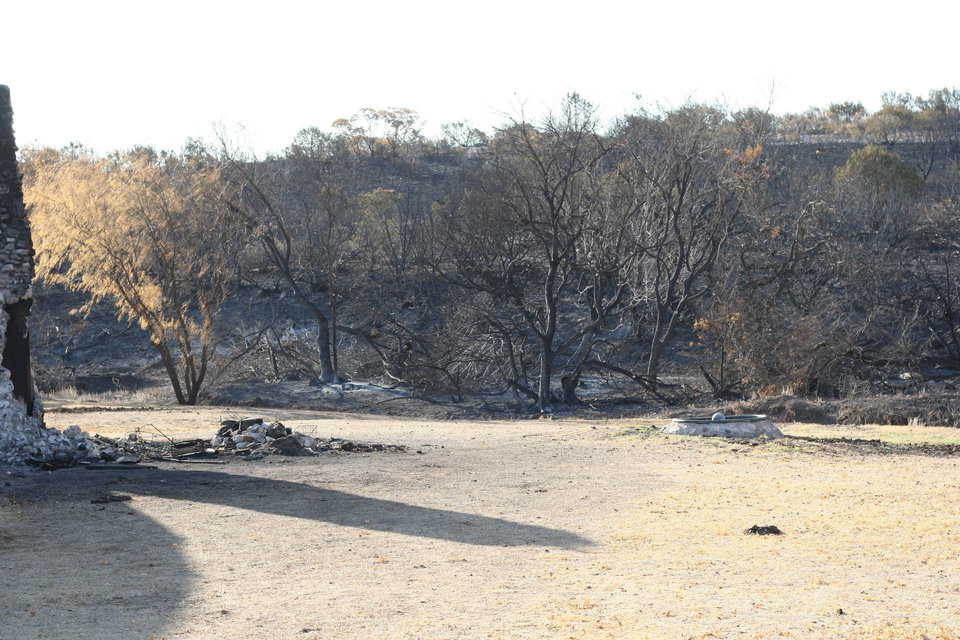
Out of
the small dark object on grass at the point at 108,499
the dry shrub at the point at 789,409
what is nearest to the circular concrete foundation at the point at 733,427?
the dry shrub at the point at 789,409

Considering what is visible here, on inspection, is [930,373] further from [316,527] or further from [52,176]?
[52,176]

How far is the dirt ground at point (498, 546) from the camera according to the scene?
685 centimetres

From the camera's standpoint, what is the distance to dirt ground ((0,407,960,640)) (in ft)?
22.5

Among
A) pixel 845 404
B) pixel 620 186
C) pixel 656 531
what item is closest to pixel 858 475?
pixel 656 531

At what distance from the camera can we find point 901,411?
20.5 meters

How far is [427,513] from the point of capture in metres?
11.3

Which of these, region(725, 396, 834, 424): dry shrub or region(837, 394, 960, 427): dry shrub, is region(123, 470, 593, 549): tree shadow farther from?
region(837, 394, 960, 427): dry shrub

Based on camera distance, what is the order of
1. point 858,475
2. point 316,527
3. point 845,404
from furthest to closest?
point 845,404
point 858,475
point 316,527

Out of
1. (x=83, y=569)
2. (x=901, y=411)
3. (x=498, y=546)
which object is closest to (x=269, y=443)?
(x=498, y=546)

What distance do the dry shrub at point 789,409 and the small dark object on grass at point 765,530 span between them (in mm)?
11121

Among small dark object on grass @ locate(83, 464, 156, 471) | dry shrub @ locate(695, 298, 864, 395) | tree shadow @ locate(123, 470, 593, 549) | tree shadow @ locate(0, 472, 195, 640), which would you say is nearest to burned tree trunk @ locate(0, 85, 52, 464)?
small dark object on grass @ locate(83, 464, 156, 471)

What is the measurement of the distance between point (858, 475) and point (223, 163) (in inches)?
958

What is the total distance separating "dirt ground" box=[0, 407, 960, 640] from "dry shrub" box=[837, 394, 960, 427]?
162 inches

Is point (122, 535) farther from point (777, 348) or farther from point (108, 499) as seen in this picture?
point (777, 348)
